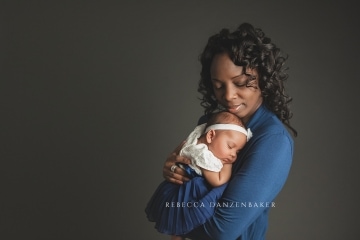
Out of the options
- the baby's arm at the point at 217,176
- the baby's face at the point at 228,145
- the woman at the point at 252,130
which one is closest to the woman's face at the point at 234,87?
the woman at the point at 252,130

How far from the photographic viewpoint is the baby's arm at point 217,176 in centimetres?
130

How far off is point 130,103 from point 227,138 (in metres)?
1.02

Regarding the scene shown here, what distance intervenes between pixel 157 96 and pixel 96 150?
1.50 ft

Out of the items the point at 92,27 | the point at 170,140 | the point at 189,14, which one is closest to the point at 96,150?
the point at 170,140

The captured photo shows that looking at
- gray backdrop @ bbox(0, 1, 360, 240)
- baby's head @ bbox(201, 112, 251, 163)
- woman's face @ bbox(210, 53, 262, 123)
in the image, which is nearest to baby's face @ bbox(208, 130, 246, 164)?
baby's head @ bbox(201, 112, 251, 163)

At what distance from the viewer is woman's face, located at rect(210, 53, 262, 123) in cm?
136

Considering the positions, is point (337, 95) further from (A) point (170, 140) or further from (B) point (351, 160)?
(A) point (170, 140)

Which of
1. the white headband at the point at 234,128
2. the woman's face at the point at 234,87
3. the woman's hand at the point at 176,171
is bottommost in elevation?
the woman's hand at the point at 176,171

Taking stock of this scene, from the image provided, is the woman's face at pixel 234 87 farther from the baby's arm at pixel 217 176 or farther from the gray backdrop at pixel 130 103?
the gray backdrop at pixel 130 103

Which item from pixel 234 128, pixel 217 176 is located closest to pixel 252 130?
pixel 234 128

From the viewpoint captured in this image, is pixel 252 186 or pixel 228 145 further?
pixel 228 145

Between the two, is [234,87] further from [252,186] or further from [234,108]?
[252,186]

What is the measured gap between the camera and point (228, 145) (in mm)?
1378

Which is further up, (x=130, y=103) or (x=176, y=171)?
(x=130, y=103)
